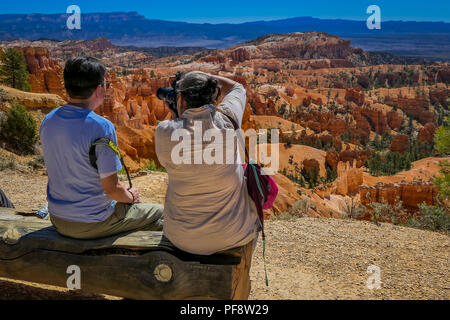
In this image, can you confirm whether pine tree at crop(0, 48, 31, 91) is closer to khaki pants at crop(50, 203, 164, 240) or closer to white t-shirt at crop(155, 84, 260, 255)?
khaki pants at crop(50, 203, 164, 240)

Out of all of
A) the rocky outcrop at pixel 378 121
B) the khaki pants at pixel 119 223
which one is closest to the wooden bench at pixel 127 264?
the khaki pants at pixel 119 223

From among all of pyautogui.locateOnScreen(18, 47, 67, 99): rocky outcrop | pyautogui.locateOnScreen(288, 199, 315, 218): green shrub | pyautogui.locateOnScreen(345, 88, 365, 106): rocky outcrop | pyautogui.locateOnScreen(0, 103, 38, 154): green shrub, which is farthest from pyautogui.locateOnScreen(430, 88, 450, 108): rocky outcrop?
pyautogui.locateOnScreen(0, 103, 38, 154): green shrub

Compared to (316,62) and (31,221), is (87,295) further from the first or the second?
(316,62)

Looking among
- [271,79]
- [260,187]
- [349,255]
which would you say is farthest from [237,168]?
[271,79]

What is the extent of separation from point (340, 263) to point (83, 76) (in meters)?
3.21

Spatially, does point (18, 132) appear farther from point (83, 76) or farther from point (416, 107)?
point (416, 107)

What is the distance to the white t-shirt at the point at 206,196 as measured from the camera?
86.3 inches

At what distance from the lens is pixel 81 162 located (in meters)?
2.39

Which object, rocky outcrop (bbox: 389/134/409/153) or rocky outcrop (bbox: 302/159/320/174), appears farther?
rocky outcrop (bbox: 389/134/409/153)

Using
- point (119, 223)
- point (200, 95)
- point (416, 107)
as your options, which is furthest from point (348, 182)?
point (416, 107)

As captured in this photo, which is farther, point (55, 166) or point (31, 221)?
point (31, 221)

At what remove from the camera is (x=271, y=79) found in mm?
84500

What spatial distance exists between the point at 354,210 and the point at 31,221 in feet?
20.0

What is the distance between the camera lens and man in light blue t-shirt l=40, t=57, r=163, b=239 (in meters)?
2.33
